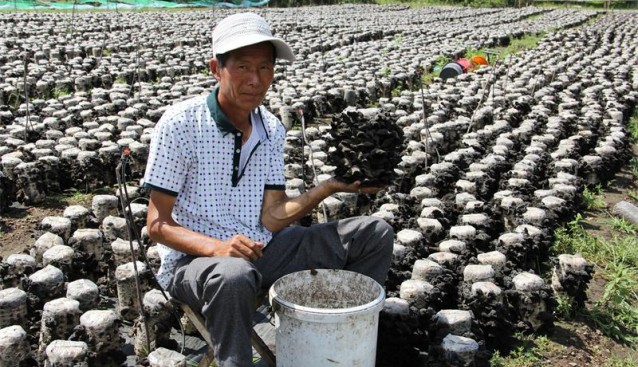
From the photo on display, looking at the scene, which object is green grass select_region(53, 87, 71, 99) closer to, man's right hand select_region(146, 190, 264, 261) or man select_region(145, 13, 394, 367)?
man select_region(145, 13, 394, 367)

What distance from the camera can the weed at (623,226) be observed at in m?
4.57

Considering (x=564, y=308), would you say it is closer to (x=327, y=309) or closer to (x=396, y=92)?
(x=327, y=309)

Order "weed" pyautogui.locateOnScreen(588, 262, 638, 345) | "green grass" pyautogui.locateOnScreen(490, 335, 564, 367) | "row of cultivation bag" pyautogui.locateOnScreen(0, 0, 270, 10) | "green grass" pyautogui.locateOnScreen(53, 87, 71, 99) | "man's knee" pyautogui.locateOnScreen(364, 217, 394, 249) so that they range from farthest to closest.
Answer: "row of cultivation bag" pyautogui.locateOnScreen(0, 0, 270, 10)
"green grass" pyautogui.locateOnScreen(53, 87, 71, 99)
"weed" pyautogui.locateOnScreen(588, 262, 638, 345)
"green grass" pyautogui.locateOnScreen(490, 335, 564, 367)
"man's knee" pyautogui.locateOnScreen(364, 217, 394, 249)

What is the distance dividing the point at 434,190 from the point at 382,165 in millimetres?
2324

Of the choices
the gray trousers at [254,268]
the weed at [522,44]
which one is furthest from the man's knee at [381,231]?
the weed at [522,44]

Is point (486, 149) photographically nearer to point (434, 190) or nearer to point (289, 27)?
point (434, 190)

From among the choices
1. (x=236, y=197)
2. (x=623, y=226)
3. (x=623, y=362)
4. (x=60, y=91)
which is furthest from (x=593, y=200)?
(x=60, y=91)

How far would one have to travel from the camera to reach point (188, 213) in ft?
8.42

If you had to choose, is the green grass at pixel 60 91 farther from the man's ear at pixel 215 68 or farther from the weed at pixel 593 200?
the man's ear at pixel 215 68

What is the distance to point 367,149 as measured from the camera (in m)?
2.53

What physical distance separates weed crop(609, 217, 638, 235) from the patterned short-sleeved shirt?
9.63ft

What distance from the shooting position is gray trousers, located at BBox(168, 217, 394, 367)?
7.06 ft

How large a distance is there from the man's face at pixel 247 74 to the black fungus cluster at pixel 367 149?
1.19 feet

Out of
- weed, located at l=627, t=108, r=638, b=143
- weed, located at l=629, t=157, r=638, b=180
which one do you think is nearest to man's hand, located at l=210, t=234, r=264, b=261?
weed, located at l=629, t=157, r=638, b=180
